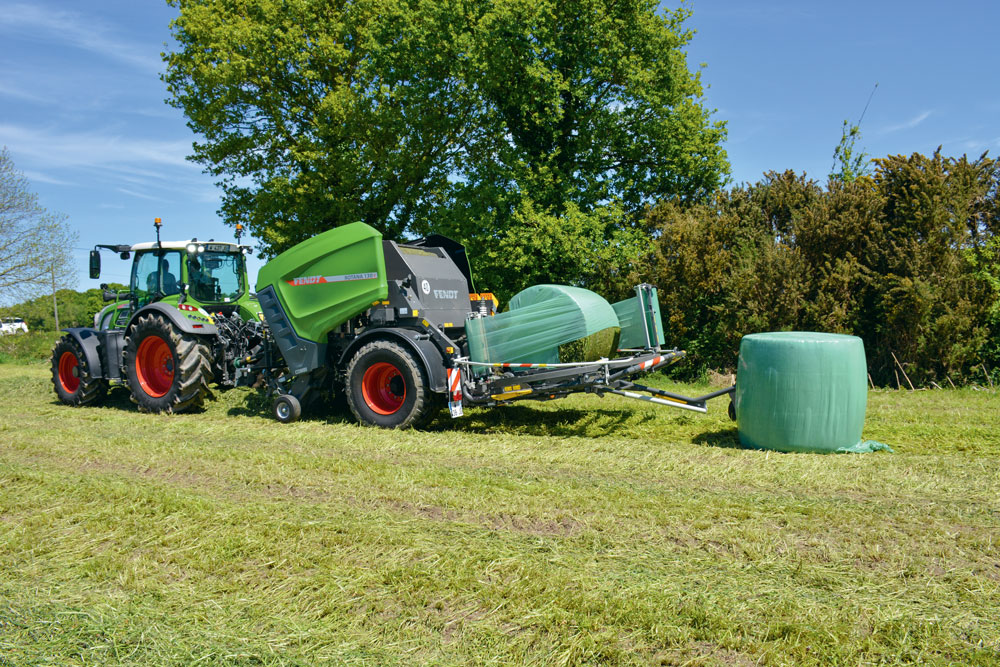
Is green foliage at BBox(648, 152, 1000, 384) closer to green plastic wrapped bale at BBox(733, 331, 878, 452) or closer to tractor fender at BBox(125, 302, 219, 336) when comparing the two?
green plastic wrapped bale at BBox(733, 331, 878, 452)

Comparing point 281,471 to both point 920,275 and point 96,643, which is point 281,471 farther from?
point 920,275

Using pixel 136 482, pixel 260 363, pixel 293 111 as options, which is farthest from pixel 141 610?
pixel 293 111

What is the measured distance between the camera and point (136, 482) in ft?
17.8

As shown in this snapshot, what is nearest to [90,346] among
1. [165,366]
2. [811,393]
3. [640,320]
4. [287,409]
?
[165,366]

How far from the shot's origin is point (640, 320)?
810 cm

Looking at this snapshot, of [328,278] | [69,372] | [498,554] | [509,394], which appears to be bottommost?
[498,554]

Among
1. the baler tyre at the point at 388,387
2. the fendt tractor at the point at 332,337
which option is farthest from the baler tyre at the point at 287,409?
the baler tyre at the point at 388,387

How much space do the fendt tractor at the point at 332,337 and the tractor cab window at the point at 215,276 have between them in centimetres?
2

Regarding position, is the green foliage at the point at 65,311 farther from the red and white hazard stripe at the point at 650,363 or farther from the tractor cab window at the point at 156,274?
the red and white hazard stripe at the point at 650,363

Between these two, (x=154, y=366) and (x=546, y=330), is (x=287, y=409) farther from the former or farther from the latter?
(x=546, y=330)

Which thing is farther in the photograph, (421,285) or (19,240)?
(19,240)

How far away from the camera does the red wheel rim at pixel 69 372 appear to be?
34.7ft

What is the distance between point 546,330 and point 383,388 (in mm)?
2230

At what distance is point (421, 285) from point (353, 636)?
18.4 ft
